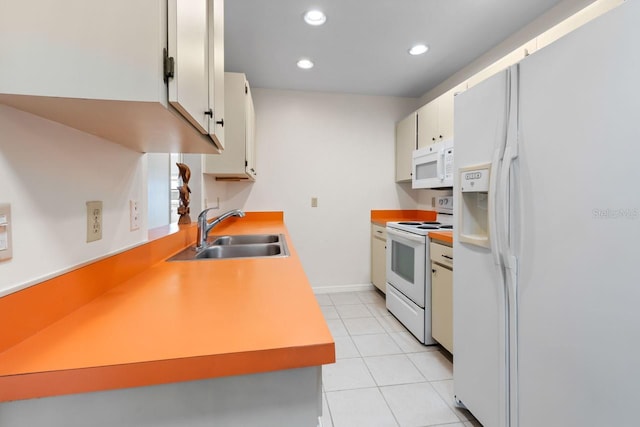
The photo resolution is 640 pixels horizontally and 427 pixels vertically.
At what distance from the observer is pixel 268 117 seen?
3299mm

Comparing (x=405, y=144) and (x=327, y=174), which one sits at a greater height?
(x=405, y=144)

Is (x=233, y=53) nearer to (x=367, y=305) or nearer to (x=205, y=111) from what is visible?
(x=205, y=111)

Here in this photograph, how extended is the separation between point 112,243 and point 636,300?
61.3 inches

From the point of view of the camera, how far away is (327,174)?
3436 mm

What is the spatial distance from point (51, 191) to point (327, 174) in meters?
2.87

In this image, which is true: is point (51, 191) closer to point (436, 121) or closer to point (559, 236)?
point (559, 236)

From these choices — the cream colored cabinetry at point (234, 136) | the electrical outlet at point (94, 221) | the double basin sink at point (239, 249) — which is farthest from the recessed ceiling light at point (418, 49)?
the electrical outlet at point (94, 221)

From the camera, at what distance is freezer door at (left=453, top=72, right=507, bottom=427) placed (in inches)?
47.9

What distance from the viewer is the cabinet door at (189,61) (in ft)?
1.99

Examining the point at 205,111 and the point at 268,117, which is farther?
the point at 268,117

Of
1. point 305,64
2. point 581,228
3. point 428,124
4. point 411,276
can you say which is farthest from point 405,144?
point 581,228

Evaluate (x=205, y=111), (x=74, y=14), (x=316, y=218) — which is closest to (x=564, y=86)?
(x=205, y=111)

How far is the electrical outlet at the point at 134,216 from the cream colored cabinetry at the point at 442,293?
5.71 ft

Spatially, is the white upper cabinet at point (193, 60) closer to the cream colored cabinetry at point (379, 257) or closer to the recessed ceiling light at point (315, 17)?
the recessed ceiling light at point (315, 17)
